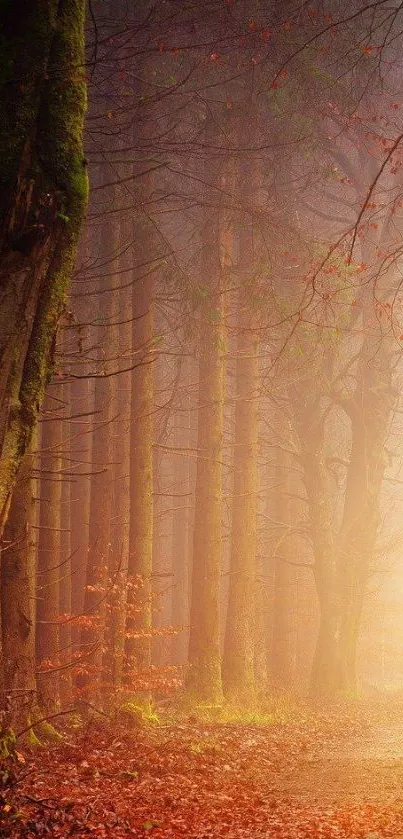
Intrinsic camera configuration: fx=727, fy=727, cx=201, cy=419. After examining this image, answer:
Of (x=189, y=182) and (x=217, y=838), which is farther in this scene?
(x=189, y=182)

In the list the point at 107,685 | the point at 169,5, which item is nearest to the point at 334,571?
the point at 107,685

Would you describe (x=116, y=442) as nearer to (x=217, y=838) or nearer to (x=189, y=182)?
(x=189, y=182)

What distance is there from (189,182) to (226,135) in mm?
3373

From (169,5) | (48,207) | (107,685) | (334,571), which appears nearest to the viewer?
(48,207)

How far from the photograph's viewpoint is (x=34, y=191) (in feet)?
13.7

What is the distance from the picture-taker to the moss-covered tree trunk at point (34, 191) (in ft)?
13.4

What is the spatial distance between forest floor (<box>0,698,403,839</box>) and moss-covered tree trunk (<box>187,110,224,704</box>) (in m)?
1.65

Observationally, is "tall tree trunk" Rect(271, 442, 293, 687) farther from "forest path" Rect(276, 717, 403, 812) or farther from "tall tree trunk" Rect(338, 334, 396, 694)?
"forest path" Rect(276, 717, 403, 812)

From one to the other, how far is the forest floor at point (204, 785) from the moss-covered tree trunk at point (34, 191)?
2698 mm

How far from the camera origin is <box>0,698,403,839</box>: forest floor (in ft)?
18.1

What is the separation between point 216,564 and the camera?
14.1m

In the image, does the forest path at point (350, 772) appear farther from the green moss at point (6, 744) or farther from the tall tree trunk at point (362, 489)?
the tall tree trunk at point (362, 489)

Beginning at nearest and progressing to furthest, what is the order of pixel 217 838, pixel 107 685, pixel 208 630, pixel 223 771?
1. pixel 217 838
2. pixel 223 771
3. pixel 107 685
4. pixel 208 630

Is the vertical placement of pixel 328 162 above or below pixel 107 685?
above
